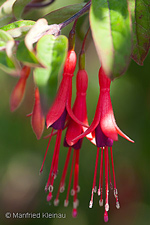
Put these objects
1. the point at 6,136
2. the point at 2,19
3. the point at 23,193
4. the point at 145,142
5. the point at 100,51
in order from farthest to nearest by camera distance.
Answer: the point at 23,193, the point at 6,136, the point at 145,142, the point at 2,19, the point at 100,51

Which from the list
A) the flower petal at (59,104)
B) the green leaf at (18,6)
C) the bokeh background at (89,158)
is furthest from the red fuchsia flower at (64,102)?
the bokeh background at (89,158)

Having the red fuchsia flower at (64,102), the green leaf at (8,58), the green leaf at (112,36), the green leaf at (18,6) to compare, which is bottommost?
the red fuchsia flower at (64,102)

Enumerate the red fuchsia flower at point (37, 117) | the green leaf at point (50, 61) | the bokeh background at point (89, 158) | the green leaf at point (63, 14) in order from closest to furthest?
the green leaf at point (50, 61), the red fuchsia flower at point (37, 117), the green leaf at point (63, 14), the bokeh background at point (89, 158)

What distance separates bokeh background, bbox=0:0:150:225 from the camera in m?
1.55

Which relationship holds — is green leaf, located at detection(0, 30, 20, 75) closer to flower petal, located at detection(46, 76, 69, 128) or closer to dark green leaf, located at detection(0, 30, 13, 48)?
dark green leaf, located at detection(0, 30, 13, 48)

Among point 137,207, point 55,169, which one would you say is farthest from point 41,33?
point 137,207

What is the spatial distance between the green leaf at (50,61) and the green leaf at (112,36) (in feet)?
0.19

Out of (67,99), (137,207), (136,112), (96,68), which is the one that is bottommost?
(137,207)

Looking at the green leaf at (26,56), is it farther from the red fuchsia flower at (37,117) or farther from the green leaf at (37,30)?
the red fuchsia flower at (37,117)

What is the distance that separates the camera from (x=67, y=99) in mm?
660

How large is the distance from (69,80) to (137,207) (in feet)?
3.98

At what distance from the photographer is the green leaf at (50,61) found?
422 mm

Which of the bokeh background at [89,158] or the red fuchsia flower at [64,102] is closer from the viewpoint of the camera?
the red fuchsia flower at [64,102]

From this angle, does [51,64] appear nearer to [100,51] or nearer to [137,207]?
[100,51]
